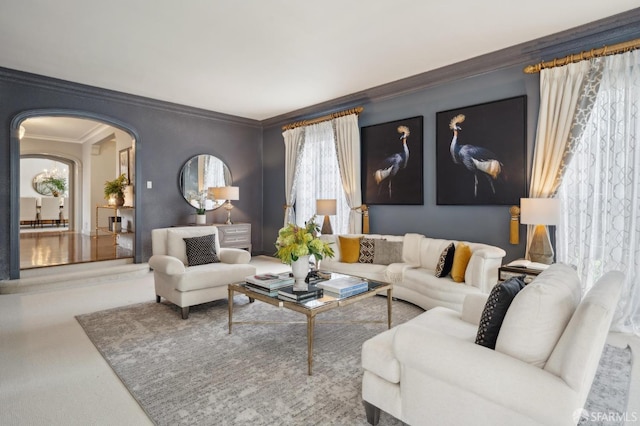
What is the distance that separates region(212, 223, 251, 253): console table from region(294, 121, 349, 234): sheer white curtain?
1.00m

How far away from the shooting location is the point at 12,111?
4812 millimetres

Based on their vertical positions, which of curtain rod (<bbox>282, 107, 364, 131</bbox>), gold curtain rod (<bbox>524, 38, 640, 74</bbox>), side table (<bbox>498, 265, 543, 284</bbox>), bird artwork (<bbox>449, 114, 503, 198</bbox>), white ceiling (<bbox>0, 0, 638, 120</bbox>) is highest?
white ceiling (<bbox>0, 0, 638, 120</bbox>)

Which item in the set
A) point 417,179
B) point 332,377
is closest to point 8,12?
point 332,377

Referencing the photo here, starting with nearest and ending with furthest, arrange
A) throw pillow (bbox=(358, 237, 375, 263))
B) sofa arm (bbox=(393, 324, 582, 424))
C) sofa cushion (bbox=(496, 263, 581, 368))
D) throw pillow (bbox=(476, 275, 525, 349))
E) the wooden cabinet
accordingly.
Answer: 1. sofa arm (bbox=(393, 324, 582, 424))
2. sofa cushion (bbox=(496, 263, 581, 368))
3. throw pillow (bbox=(476, 275, 525, 349))
4. throw pillow (bbox=(358, 237, 375, 263))
5. the wooden cabinet

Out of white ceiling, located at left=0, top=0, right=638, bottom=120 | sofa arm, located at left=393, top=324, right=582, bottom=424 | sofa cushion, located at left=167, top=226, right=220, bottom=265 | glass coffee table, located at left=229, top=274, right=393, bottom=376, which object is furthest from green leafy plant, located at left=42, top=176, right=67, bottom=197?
sofa arm, located at left=393, top=324, right=582, bottom=424

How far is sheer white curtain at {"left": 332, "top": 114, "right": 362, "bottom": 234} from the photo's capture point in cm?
559

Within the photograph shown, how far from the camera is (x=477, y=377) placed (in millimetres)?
1484

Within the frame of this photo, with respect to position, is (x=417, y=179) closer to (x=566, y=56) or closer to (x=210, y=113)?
(x=566, y=56)

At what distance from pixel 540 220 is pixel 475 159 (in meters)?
1.28

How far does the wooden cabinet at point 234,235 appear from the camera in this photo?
21.0 ft

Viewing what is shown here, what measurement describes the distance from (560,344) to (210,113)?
21.6 feet

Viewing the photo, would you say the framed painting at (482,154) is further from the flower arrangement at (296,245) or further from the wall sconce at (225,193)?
the wall sconce at (225,193)

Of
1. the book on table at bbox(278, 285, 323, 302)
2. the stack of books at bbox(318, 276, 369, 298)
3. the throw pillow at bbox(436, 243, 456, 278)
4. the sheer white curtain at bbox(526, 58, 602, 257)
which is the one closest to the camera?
the book on table at bbox(278, 285, 323, 302)

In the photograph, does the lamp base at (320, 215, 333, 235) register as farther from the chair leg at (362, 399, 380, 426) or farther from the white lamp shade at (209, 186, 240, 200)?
the chair leg at (362, 399, 380, 426)
